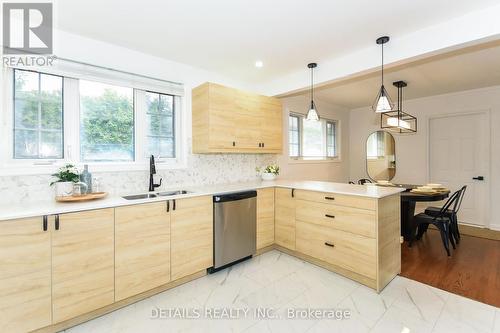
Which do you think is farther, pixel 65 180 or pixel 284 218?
pixel 284 218

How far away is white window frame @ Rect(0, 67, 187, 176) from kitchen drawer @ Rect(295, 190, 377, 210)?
1537mm

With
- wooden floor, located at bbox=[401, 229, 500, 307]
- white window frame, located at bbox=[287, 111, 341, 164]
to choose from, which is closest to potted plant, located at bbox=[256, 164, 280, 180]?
white window frame, located at bbox=[287, 111, 341, 164]

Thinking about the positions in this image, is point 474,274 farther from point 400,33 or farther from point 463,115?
point 463,115

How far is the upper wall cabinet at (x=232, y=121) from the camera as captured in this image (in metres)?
2.88

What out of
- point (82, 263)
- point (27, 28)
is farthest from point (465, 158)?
point (27, 28)

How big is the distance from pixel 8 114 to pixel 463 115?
21.1 feet

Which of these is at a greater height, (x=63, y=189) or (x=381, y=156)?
(x=381, y=156)

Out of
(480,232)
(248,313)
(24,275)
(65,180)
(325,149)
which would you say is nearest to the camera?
(24,275)

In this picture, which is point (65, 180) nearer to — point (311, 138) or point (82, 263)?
point (82, 263)

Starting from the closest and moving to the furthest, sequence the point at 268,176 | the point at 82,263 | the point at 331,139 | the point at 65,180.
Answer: the point at 82,263 → the point at 65,180 → the point at 268,176 → the point at 331,139

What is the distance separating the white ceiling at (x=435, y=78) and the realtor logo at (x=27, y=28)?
321 cm

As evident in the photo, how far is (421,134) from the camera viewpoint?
4.84 metres

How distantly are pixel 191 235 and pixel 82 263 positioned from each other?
91cm

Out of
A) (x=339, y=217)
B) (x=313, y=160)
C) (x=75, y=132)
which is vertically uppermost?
(x=75, y=132)
